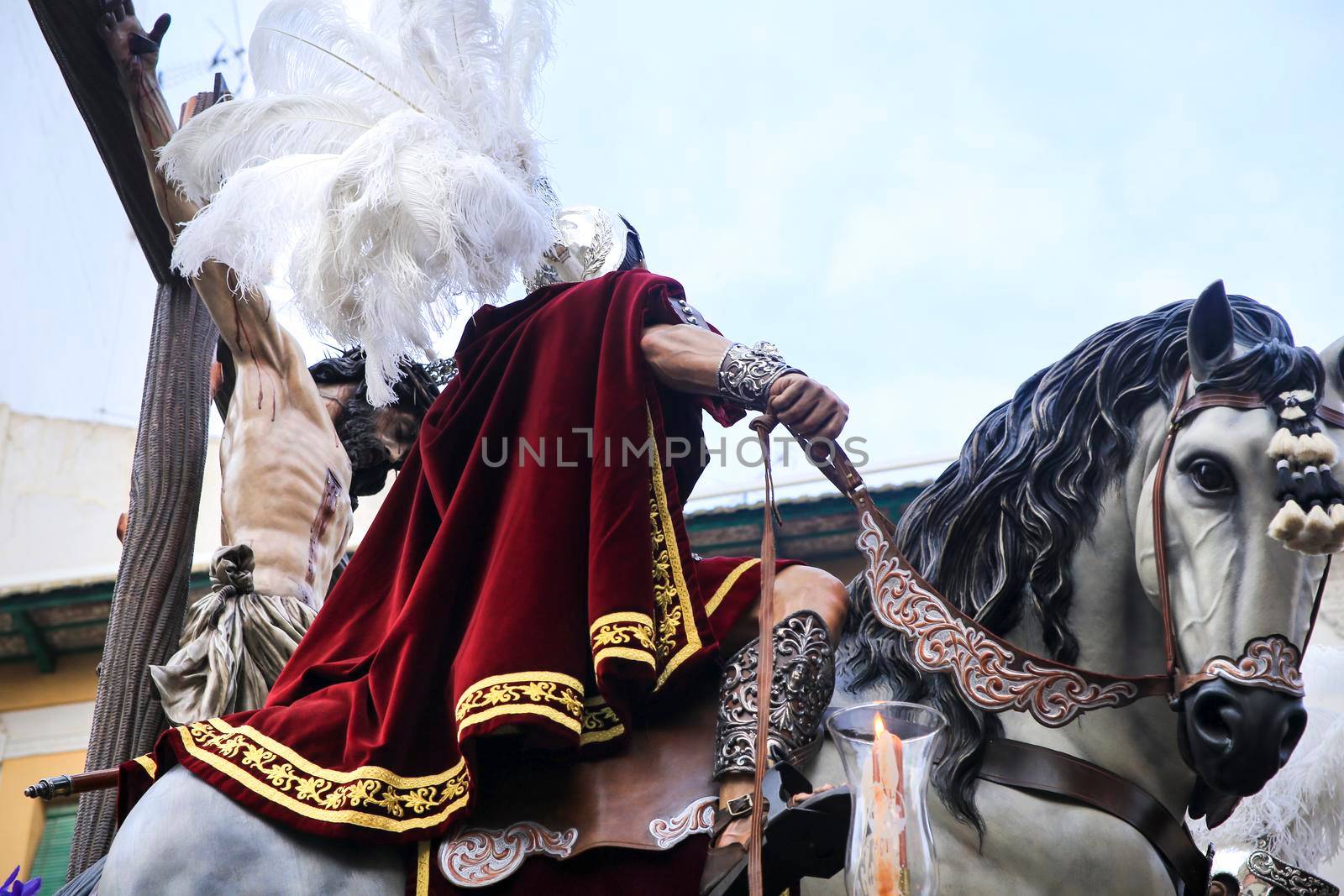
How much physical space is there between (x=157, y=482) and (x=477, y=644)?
2.14m

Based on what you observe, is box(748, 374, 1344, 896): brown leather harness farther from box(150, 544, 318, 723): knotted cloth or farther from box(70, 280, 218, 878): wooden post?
box(70, 280, 218, 878): wooden post

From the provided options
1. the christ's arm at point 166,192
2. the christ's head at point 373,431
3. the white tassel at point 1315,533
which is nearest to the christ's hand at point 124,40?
the christ's arm at point 166,192

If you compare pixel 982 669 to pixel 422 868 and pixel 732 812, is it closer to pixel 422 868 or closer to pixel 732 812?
pixel 732 812

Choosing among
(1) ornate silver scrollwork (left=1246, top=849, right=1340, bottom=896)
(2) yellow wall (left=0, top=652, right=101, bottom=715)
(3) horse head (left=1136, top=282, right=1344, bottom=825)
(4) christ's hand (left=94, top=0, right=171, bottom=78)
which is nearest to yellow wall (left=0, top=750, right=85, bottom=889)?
(2) yellow wall (left=0, top=652, right=101, bottom=715)

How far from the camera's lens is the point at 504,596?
2723mm

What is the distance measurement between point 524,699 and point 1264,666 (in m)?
1.27

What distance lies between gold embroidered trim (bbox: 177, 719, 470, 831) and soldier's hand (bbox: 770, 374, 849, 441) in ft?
3.00

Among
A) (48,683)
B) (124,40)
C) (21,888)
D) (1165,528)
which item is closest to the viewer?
(1165,528)

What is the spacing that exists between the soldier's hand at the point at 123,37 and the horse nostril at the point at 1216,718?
3.68 meters

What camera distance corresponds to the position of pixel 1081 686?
8.39 feet

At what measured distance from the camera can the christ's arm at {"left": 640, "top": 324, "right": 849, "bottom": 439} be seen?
9.05 feet

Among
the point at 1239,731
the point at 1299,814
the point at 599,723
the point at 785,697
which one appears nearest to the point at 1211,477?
the point at 1239,731

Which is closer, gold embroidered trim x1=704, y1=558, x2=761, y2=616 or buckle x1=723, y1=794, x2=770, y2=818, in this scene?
buckle x1=723, y1=794, x2=770, y2=818

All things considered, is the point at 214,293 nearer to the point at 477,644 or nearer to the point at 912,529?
the point at 477,644
